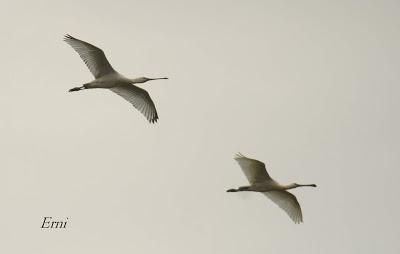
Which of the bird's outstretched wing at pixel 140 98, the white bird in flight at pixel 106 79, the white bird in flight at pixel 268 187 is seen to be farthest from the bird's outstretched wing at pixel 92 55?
the white bird in flight at pixel 268 187

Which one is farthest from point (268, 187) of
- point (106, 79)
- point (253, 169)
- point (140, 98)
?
point (106, 79)

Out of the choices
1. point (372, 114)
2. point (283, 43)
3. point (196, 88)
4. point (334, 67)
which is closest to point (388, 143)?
point (372, 114)

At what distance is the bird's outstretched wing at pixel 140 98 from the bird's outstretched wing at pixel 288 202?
104 cm

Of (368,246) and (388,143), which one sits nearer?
(368,246)

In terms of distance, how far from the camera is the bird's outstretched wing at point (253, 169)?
17.4 feet

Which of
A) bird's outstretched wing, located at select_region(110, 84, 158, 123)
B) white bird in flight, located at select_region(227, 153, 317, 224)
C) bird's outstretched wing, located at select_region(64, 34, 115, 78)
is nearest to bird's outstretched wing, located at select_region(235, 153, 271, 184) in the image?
white bird in flight, located at select_region(227, 153, 317, 224)

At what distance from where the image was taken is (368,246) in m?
5.70

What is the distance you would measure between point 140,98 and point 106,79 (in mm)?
278

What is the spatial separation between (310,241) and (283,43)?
5.18 feet

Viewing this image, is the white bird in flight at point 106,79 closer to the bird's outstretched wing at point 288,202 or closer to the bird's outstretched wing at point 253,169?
the bird's outstretched wing at point 253,169

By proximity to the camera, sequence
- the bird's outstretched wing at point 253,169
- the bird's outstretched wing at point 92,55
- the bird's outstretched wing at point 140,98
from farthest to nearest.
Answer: the bird's outstretched wing at point 253,169 < the bird's outstretched wing at point 140,98 < the bird's outstretched wing at point 92,55

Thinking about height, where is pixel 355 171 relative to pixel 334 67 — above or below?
below

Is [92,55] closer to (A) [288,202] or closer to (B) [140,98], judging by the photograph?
(B) [140,98]

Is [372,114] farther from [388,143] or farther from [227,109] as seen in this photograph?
[227,109]
